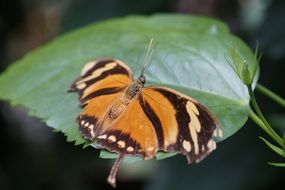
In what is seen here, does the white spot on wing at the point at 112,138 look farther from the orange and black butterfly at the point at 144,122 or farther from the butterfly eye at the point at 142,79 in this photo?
the butterfly eye at the point at 142,79

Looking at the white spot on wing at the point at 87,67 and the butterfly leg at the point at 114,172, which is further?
the white spot on wing at the point at 87,67

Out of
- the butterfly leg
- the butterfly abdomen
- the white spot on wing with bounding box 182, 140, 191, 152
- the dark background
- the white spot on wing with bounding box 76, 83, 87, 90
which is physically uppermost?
the butterfly abdomen

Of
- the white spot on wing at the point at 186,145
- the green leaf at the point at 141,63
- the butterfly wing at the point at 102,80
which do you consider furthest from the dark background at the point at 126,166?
the white spot on wing at the point at 186,145

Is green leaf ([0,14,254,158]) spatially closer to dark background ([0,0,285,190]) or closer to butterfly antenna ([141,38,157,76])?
butterfly antenna ([141,38,157,76])

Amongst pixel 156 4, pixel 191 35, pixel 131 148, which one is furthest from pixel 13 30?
pixel 131 148

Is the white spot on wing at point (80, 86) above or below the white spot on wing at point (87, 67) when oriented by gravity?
below

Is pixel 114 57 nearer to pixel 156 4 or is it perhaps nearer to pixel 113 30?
pixel 113 30

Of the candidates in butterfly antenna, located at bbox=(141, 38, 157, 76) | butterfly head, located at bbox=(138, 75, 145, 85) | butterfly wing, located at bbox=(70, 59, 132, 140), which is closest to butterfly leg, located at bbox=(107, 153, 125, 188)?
butterfly wing, located at bbox=(70, 59, 132, 140)
